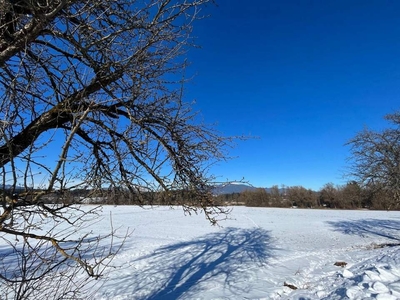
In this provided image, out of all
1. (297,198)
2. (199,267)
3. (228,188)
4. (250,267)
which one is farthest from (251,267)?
(297,198)

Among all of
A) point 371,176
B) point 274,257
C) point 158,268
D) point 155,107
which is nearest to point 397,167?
point 371,176

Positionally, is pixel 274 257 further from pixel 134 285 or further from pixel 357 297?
pixel 357 297

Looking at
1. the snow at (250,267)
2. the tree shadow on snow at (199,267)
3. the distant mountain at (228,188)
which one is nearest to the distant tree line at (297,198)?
the snow at (250,267)

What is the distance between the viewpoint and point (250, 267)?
940cm

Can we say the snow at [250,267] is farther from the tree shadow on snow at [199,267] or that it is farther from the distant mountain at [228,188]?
the distant mountain at [228,188]

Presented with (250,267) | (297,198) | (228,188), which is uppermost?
(297,198)

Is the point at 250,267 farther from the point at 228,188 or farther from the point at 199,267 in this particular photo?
the point at 228,188

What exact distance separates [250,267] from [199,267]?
1.86 meters

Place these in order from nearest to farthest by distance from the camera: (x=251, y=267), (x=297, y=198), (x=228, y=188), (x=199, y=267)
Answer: (x=228, y=188), (x=251, y=267), (x=199, y=267), (x=297, y=198)

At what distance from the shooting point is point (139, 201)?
10.7 feet

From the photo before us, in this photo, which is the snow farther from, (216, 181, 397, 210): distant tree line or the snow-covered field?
(216, 181, 397, 210): distant tree line

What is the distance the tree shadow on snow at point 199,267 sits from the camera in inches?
291

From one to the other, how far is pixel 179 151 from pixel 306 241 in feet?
45.3

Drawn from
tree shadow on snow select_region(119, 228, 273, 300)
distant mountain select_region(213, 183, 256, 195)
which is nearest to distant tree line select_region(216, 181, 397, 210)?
tree shadow on snow select_region(119, 228, 273, 300)
